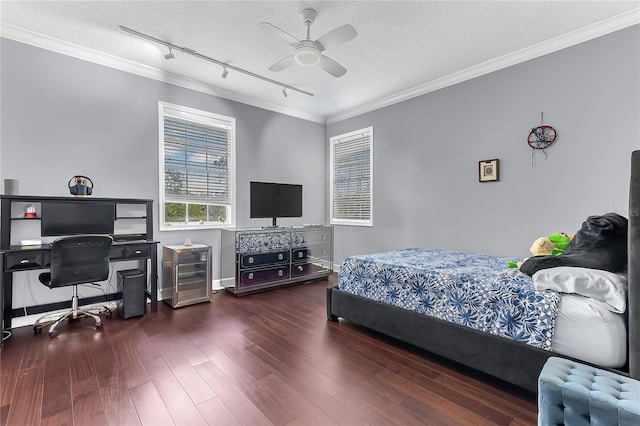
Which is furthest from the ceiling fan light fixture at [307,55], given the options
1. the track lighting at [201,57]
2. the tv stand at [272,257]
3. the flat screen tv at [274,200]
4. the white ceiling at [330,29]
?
the tv stand at [272,257]

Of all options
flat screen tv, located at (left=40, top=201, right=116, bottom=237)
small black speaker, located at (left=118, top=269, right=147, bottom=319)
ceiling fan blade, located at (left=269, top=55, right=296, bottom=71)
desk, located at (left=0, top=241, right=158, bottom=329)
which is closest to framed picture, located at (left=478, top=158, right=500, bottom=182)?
ceiling fan blade, located at (left=269, top=55, right=296, bottom=71)

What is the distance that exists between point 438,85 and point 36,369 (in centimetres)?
525

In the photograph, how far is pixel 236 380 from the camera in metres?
2.10

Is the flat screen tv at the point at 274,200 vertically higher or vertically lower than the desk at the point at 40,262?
higher

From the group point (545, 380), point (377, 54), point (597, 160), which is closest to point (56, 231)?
point (377, 54)

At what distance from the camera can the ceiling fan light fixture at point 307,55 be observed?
8.60 ft

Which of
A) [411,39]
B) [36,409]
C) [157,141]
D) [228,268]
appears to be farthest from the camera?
[228,268]

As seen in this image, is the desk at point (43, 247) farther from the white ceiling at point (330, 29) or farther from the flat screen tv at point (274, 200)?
the white ceiling at point (330, 29)

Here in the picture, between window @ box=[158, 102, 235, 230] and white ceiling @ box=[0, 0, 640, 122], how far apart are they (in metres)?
0.57

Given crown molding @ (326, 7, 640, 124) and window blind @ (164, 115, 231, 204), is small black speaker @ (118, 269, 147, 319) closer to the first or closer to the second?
window blind @ (164, 115, 231, 204)

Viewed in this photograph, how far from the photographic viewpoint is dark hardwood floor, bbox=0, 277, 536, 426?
1740 mm

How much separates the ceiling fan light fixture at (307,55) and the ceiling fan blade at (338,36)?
8 centimetres

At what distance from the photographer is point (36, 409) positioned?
1.78m

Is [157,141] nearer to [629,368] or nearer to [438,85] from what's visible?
[438,85]
